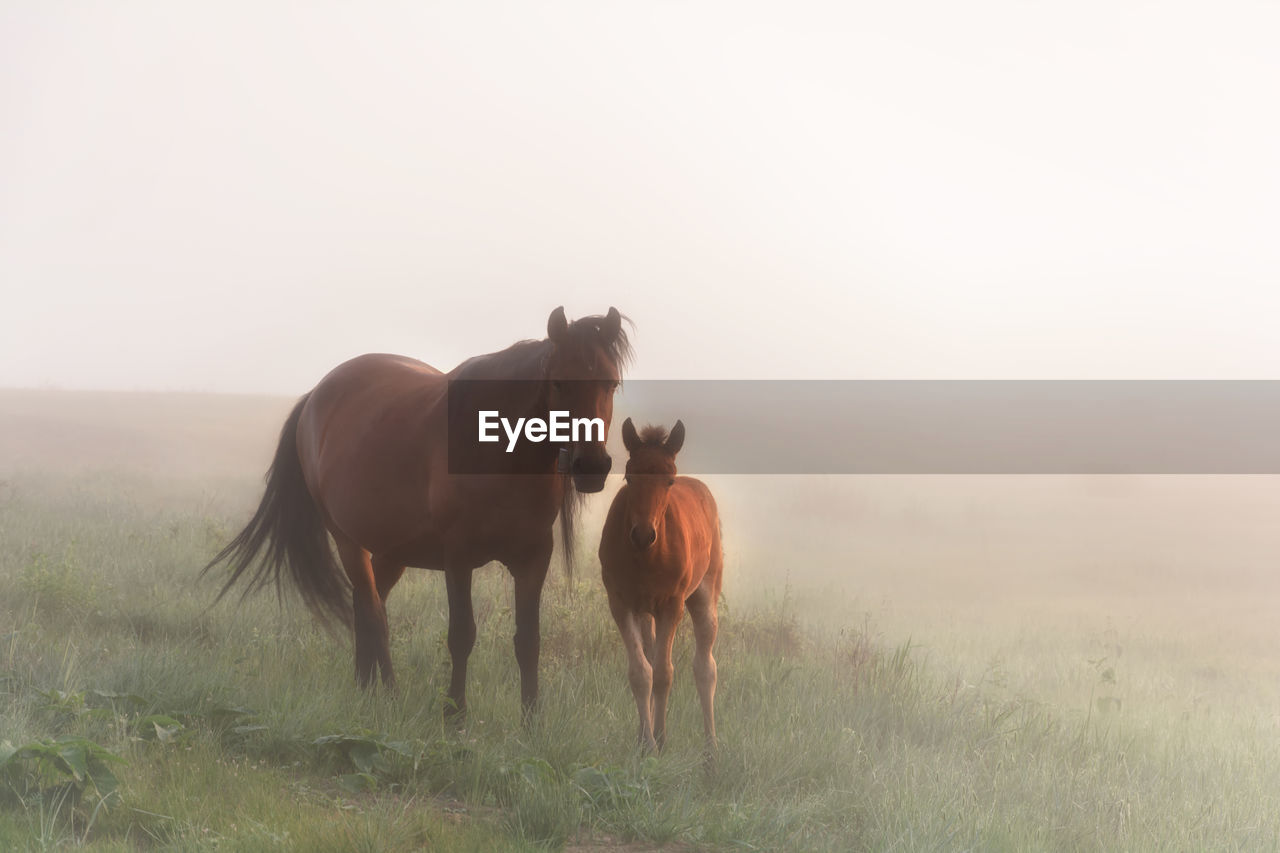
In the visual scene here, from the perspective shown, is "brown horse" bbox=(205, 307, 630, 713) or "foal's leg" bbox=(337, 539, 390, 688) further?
"foal's leg" bbox=(337, 539, 390, 688)

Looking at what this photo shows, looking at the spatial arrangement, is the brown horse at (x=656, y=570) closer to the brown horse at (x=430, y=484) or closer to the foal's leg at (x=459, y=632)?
the brown horse at (x=430, y=484)

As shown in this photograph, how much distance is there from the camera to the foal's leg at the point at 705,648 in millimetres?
6621

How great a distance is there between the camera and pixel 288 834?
4.91m

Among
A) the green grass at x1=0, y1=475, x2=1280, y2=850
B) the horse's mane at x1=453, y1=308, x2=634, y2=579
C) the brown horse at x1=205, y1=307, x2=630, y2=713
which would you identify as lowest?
the green grass at x1=0, y1=475, x2=1280, y2=850

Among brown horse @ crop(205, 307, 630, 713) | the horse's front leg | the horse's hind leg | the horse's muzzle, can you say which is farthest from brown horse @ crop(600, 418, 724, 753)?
the horse's hind leg

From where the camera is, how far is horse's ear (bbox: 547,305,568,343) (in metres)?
5.98

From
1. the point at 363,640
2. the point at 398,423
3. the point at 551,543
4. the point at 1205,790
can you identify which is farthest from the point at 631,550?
the point at 1205,790

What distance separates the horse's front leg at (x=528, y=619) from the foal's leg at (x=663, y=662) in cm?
97

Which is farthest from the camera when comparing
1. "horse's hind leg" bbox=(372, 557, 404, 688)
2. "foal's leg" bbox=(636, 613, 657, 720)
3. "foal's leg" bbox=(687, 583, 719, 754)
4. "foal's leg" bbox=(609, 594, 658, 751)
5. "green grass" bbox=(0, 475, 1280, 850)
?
"horse's hind leg" bbox=(372, 557, 404, 688)

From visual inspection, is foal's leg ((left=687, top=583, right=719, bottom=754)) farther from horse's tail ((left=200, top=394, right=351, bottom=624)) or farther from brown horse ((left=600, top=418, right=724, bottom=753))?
horse's tail ((left=200, top=394, right=351, bottom=624))

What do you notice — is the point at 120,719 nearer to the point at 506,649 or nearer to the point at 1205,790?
the point at 506,649

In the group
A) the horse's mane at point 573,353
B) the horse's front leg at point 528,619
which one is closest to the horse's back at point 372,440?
the horse's mane at point 573,353

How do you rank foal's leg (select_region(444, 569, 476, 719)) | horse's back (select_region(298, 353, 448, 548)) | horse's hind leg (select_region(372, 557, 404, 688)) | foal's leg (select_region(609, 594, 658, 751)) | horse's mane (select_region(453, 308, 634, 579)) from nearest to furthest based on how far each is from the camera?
horse's mane (select_region(453, 308, 634, 579)), foal's leg (select_region(609, 594, 658, 751)), foal's leg (select_region(444, 569, 476, 719)), horse's back (select_region(298, 353, 448, 548)), horse's hind leg (select_region(372, 557, 404, 688))

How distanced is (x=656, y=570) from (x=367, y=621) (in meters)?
3.16
